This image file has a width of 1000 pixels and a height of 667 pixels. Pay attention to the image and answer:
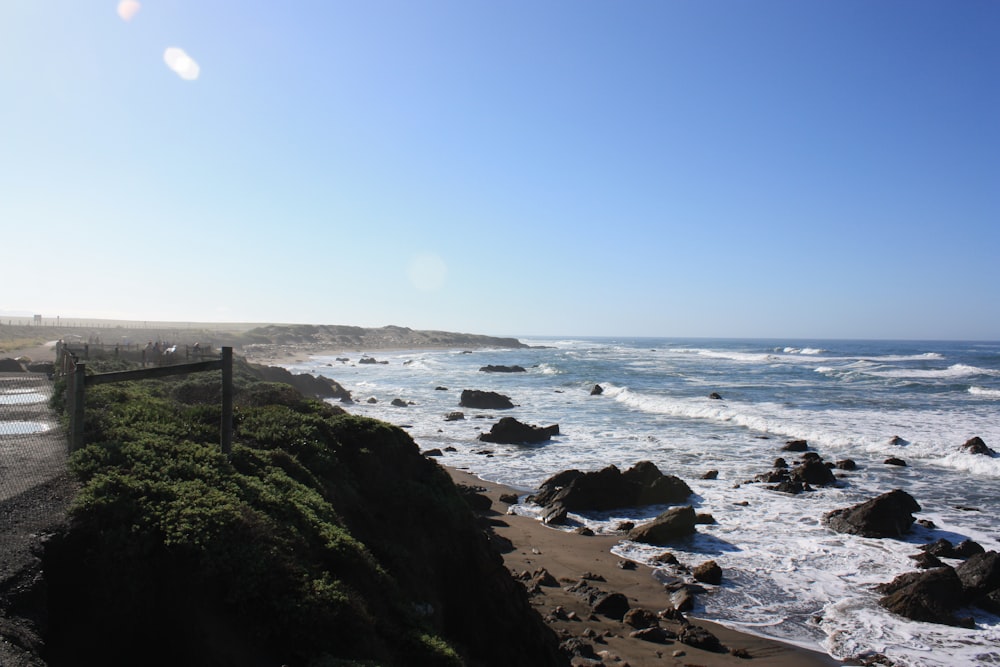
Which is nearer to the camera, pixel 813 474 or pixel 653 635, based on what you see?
pixel 653 635

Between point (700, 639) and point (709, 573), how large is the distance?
8.75 feet

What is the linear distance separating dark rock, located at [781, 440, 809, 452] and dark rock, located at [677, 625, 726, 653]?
17.3 m

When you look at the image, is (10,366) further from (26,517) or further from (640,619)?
(640,619)

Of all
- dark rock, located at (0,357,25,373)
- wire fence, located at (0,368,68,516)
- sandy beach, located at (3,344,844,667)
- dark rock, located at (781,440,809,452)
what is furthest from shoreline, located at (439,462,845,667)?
dark rock, located at (0,357,25,373)

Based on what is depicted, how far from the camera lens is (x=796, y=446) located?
25578 mm

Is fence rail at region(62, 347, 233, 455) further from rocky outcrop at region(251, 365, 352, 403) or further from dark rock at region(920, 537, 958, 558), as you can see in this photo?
rocky outcrop at region(251, 365, 352, 403)

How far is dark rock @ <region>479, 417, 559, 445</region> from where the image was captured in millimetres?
27570

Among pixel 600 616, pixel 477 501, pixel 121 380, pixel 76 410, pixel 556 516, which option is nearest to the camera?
pixel 76 410

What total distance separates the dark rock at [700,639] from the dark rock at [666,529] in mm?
4581

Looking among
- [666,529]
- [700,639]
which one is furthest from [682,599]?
[666,529]

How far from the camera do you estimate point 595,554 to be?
45.9 ft

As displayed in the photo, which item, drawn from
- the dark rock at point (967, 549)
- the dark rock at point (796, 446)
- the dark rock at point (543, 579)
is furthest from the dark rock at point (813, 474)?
the dark rock at point (543, 579)

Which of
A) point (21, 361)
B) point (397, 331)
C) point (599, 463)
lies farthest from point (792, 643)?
point (397, 331)

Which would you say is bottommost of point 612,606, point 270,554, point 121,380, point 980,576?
point 612,606
